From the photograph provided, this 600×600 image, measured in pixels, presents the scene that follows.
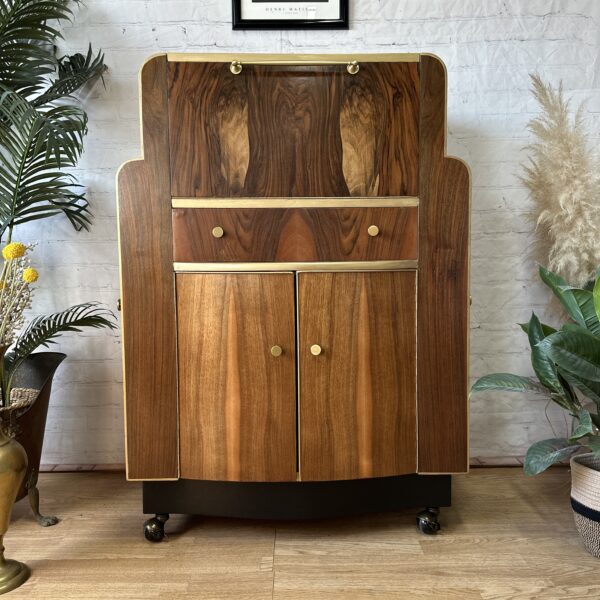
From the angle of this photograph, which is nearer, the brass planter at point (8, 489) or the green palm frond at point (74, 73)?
the brass planter at point (8, 489)

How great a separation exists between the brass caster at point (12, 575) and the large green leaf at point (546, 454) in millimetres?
1253

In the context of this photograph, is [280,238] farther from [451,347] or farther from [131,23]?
[131,23]

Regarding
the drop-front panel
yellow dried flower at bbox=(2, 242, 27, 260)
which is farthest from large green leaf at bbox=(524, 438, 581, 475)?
yellow dried flower at bbox=(2, 242, 27, 260)

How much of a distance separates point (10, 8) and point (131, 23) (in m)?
0.39

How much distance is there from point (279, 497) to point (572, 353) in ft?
2.70

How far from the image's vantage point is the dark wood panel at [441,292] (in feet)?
5.13

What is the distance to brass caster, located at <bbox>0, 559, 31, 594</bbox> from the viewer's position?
1.43m

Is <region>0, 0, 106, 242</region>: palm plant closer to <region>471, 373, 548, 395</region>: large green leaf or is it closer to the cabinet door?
the cabinet door

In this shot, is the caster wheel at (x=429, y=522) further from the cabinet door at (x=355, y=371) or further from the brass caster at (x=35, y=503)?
the brass caster at (x=35, y=503)

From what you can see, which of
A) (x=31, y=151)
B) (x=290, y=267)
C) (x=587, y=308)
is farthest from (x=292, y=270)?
(x=31, y=151)

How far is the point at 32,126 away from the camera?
5.30 ft

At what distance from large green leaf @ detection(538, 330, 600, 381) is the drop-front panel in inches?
8.5

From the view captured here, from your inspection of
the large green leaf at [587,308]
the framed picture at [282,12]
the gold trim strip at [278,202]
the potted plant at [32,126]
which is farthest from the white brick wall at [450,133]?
the gold trim strip at [278,202]

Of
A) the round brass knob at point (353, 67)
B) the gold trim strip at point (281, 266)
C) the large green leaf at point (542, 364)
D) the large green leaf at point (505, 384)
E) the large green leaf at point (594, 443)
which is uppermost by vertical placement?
the round brass knob at point (353, 67)
